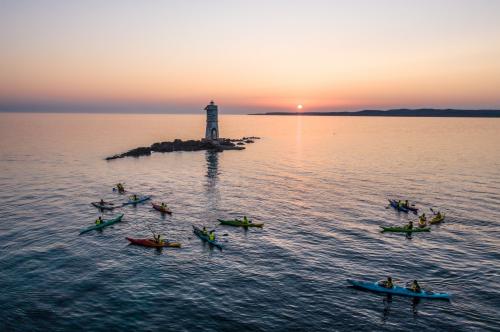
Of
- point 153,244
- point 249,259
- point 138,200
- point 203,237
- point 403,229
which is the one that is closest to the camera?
point 249,259

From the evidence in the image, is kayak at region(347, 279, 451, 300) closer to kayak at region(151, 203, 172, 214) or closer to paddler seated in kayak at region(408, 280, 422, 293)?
paddler seated in kayak at region(408, 280, 422, 293)

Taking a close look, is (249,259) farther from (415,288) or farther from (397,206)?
(397,206)

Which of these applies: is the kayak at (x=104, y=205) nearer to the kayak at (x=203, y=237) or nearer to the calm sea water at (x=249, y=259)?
the calm sea water at (x=249, y=259)

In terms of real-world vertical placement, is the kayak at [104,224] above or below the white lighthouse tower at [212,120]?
below

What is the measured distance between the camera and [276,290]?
3062cm

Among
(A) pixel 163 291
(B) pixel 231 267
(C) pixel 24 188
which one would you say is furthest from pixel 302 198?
(C) pixel 24 188

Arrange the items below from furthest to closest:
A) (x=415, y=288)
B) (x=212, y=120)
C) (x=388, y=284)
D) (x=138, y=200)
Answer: (x=212, y=120) < (x=138, y=200) < (x=388, y=284) < (x=415, y=288)

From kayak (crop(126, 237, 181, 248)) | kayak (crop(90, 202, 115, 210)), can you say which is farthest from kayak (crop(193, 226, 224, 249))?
kayak (crop(90, 202, 115, 210))

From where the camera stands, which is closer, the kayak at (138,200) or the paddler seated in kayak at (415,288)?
the paddler seated in kayak at (415,288)

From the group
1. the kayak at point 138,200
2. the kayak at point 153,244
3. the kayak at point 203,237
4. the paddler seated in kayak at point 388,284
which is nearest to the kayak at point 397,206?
the paddler seated in kayak at point 388,284

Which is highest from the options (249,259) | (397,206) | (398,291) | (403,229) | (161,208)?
(397,206)

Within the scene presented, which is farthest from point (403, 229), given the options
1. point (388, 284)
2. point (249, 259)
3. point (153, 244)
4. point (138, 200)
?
point (138, 200)

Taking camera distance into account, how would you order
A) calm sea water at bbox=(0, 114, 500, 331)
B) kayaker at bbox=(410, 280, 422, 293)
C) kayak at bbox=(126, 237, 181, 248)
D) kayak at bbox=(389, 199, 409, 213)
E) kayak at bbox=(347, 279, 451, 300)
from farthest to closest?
kayak at bbox=(389, 199, 409, 213)
kayak at bbox=(126, 237, 181, 248)
kayaker at bbox=(410, 280, 422, 293)
kayak at bbox=(347, 279, 451, 300)
calm sea water at bbox=(0, 114, 500, 331)

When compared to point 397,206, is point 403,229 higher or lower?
lower
